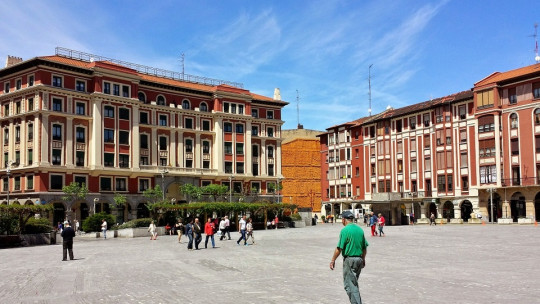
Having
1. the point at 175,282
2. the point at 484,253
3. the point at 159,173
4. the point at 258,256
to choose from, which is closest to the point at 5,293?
the point at 175,282

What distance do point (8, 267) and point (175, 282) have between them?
9801mm

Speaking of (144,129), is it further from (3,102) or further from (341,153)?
(341,153)

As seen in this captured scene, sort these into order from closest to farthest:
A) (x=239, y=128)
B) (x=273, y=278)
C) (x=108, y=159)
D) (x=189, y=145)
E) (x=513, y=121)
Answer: (x=273, y=278) < (x=513, y=121) < (x=108, y=159) < (x=189, y=145) < (x=239, y=128)

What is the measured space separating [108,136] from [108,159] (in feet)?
8.60

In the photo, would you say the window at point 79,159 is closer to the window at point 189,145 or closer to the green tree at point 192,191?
the green tree at point 192,191

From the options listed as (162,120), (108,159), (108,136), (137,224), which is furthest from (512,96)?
(108,159)

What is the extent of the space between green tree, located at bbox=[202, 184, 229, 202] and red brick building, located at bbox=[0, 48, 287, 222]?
9.97 feet

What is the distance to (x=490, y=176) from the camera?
206ft

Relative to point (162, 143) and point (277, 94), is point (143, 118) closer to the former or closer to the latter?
point (162, 143)

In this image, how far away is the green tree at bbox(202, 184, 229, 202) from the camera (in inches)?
2606

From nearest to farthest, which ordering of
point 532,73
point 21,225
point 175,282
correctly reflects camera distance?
point 175,282 → point 21,225 → point 532,73

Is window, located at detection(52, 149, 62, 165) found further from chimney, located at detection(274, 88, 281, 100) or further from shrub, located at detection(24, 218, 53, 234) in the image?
chimney, located at detection(274, 88, 281, 100)

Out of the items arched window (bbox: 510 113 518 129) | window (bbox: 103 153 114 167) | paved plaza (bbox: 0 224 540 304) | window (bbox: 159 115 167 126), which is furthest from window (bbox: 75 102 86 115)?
arched window (bbox: 510 113 518 129)

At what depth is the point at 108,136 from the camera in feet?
206
